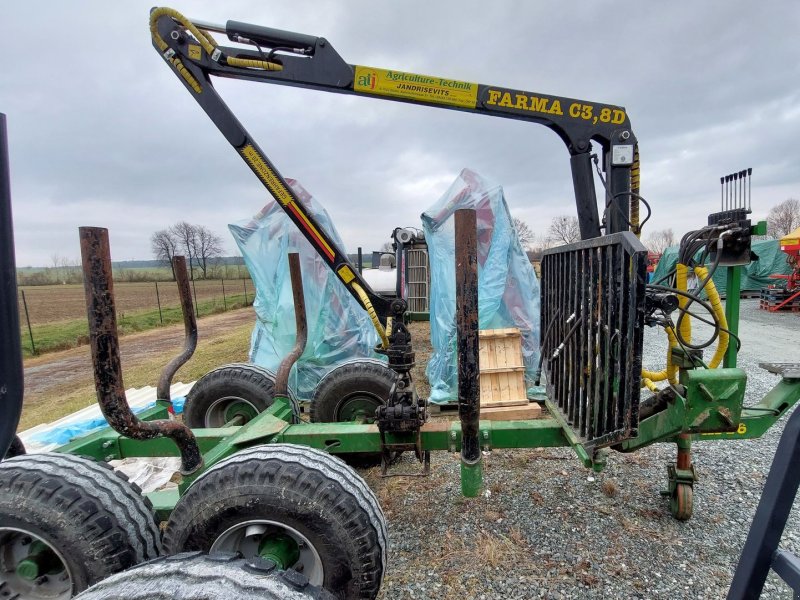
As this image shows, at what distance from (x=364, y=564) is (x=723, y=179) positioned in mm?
3417

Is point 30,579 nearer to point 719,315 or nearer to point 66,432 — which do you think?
→ point 66,432

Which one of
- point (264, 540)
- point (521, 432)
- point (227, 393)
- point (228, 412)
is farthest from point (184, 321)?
point (521, 432)

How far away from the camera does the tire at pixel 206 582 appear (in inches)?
55.4

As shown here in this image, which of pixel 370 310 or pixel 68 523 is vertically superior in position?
pixel 370 310

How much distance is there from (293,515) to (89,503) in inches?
36.6

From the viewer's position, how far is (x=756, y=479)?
12.6ft

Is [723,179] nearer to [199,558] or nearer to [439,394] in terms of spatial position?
[199,558]

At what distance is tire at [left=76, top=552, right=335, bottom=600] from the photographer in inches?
55.4

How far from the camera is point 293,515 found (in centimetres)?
195

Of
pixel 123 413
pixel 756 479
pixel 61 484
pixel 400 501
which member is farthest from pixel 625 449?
pixel 61 484

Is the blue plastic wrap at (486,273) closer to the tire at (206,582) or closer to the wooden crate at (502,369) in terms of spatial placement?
the wooden crate at (502,369)

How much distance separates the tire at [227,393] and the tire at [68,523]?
182cm

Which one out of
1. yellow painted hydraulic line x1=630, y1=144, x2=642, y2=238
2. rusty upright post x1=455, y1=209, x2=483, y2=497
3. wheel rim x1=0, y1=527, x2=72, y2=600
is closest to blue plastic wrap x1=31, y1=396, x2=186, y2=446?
wheel rim x1=0, y1=527, x2=72, y2=600

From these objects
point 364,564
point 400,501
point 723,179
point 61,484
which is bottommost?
point 400,501
